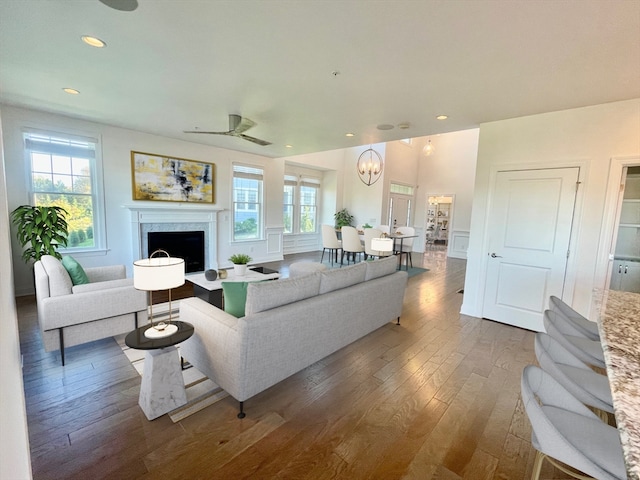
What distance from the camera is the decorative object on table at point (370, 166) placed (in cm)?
846

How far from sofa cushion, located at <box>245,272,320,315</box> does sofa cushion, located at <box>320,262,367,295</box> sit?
81mm

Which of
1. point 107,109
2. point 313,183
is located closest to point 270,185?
point 313,183

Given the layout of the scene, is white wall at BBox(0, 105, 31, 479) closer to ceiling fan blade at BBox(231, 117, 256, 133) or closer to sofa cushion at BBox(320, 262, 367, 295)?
sofa cushion at BBox(320, 262, 367, 295)

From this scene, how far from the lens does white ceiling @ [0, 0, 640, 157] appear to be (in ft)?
5.90

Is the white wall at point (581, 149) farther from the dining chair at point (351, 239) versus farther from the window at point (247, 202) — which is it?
the window at point (247, 202)

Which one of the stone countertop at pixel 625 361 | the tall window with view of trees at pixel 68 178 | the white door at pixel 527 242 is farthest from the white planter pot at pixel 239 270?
the stone countertop at pixel 625 361

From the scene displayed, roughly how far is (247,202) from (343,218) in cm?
354

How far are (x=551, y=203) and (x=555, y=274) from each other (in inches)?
33.9

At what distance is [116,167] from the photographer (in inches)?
193

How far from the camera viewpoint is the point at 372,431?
1910mm

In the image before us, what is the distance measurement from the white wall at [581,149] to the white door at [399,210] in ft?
18.4

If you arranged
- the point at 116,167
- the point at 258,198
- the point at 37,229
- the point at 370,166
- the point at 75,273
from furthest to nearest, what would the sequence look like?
1. the point at 370,166
2. the point at 258,198
3. the point at 116,167
4. the point at 37,229
5. the point at 75,273

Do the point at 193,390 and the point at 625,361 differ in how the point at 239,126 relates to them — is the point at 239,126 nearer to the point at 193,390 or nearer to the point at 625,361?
the point at 193,390

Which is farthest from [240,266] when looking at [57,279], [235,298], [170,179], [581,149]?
[581,149]
